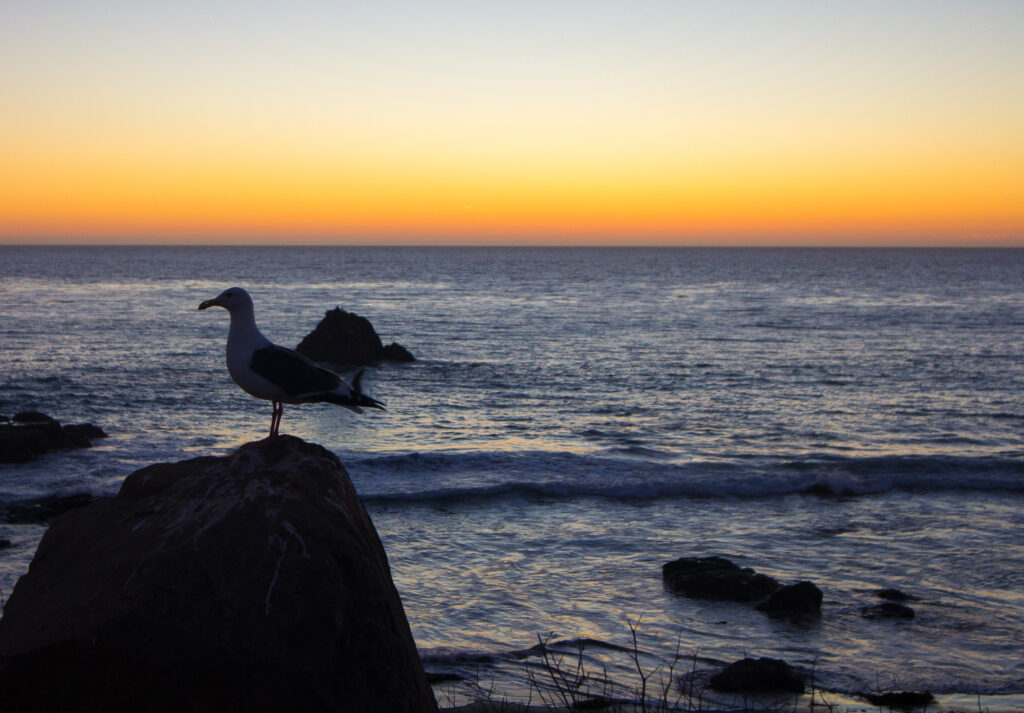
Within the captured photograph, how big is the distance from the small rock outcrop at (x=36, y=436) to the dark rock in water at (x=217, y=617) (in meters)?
13.6

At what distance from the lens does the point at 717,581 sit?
10.9 meters

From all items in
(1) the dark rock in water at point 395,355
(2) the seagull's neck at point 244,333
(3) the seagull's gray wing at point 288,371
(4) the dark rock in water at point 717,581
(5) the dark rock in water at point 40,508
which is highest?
(2) the seagull's neck at point 244,333

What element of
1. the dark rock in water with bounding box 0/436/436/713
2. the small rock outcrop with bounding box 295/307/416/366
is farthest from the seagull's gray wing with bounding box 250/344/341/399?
the small rock outcrop with bounding box 295/307/416/366

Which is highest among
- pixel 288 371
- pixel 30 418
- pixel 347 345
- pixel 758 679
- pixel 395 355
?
pixel 288 371

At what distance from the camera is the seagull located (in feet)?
22.0

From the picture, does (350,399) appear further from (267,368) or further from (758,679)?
(758,679)

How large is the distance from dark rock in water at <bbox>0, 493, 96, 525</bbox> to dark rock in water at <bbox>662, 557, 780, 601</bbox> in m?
9.15

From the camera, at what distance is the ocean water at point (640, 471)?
32.1ft

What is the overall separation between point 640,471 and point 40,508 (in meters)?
11.0

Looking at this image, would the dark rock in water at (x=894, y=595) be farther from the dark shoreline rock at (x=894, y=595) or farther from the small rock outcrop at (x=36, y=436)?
the small rock outcrop at (x=36, y=436)

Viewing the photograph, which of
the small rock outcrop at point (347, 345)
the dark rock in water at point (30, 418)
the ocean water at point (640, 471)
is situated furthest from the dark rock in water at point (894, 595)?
the small rock outcrop at point (347, 345)

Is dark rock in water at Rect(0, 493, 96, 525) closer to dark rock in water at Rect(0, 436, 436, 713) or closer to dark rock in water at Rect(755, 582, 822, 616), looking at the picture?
dark rock in water at Rect(0, 436, 436, 713)

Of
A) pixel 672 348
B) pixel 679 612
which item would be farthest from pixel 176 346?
pixel 679 612

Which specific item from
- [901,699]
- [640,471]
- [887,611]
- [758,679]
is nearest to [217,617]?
[758,679]
